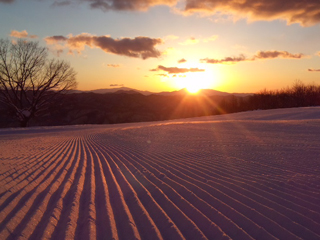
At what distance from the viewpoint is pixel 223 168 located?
5094 mm

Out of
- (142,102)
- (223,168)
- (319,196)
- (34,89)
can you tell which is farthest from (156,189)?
(142,102)

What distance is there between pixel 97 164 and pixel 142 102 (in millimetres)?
67230

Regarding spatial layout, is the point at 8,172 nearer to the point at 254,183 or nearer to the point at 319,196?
the point at 254,183

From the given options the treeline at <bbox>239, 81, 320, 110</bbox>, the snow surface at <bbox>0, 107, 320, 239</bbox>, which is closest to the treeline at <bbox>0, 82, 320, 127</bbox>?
the treeline at <bbox>239, 81, 320, 110</bbox>

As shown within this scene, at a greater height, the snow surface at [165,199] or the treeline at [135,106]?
the treeline at [135,106]

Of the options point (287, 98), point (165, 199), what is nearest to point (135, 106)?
point (287, 98)

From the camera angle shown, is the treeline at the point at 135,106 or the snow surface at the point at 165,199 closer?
the snow surface at the point at 165,199

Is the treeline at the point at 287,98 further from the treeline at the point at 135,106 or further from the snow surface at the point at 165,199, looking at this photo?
the snow surface at the point at 165,199

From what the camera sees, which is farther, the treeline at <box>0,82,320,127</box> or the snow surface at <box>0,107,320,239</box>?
the treeline at <box>0,82,320,127</box>

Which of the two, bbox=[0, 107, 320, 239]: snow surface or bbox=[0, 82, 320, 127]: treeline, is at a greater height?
bbox=[0, 82, 320, 127]: treeline

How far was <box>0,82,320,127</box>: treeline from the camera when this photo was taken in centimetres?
3328

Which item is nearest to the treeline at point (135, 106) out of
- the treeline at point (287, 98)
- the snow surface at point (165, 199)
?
the treeline at point (287, 98)

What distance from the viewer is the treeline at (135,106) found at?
109 feet

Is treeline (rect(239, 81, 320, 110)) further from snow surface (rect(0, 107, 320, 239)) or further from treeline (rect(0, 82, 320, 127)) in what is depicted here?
snow surface (rect(0, 107, 320, 239))
